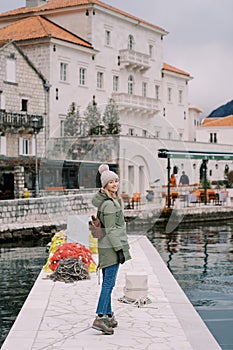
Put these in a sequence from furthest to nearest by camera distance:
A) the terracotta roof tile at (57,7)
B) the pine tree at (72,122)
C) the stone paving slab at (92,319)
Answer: the terracotta roof tile at (57,7), the pine tree at (72,122), the stone paving slab at (92,319)

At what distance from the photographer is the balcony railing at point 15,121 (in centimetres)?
3400

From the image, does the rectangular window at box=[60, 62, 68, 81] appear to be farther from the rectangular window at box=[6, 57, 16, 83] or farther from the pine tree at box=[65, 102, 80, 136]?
the rectangular window at box=[6, 57, 16, 83]

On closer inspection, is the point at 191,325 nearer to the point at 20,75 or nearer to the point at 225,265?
the point at 225,265

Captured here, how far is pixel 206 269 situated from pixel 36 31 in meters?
28.7

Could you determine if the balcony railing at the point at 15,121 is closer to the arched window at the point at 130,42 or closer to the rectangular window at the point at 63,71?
the rectangular window at the point at 63,71

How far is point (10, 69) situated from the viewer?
35688mm

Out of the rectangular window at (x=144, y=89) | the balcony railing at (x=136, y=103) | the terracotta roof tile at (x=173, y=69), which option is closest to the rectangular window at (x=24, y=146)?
the balcony railing at (x=136, y=103)

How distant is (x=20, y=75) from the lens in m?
36.4

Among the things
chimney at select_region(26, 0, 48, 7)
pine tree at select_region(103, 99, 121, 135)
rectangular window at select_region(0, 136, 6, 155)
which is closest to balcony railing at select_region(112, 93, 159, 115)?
pine tree at select_region(103, 99, 121, 135)

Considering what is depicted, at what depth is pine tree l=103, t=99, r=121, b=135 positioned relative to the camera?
127ft

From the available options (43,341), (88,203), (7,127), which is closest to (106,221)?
(43,341)

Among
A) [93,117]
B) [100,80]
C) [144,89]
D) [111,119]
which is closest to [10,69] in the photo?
[93,117]

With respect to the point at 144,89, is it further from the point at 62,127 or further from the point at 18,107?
the point at 18,107

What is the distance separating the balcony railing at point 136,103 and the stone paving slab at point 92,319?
1387 inches
